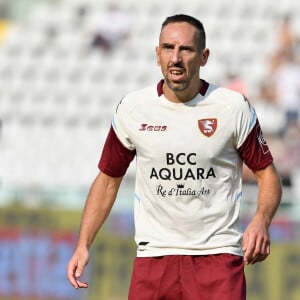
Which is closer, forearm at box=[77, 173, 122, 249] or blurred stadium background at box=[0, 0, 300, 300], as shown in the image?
forearm at box=[77, 173, 122, 249]

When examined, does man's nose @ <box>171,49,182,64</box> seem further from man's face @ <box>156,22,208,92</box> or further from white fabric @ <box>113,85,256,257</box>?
white fabric @ <box>113,85,256,257</box>

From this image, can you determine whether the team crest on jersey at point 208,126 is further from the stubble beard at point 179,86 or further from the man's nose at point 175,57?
the man's nose at point 175,57

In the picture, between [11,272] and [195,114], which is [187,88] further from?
[11,272]

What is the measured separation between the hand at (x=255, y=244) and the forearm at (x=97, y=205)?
887 mm

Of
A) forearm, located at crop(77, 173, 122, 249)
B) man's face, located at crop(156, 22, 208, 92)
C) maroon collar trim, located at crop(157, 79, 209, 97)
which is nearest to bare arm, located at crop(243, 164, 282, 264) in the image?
maroon collar trim, located at crop(157, 79, 209, 97)

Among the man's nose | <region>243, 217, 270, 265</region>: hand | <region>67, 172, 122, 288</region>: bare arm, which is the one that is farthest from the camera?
<region>67, 172, 122, 288</region>: bare arm

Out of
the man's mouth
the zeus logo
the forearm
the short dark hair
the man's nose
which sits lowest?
the forearm

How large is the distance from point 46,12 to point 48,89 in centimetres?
151

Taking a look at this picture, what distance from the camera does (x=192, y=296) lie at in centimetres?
470

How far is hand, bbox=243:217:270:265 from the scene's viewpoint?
14.4ft

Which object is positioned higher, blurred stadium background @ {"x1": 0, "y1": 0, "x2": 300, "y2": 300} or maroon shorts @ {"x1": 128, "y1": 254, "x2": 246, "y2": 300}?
blurred stadium background @ {"x1": 0, "y1": 0, "x2": 300, "y2": 300}

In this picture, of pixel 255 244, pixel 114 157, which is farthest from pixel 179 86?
pixel 255 244

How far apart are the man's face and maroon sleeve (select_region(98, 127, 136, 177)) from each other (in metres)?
0.44

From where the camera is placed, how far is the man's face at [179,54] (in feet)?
15.4
